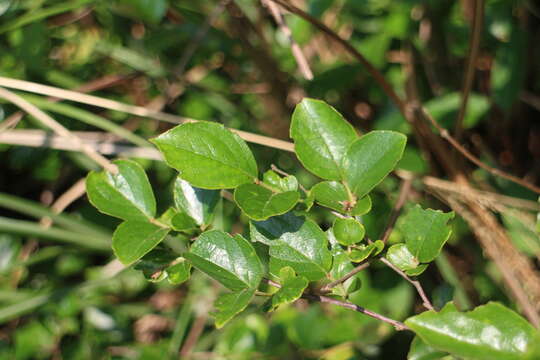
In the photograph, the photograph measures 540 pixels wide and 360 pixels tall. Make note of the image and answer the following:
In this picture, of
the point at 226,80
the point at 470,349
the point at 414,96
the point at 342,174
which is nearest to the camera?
the point at 470,349

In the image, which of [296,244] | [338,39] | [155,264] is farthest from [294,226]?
[338,39]

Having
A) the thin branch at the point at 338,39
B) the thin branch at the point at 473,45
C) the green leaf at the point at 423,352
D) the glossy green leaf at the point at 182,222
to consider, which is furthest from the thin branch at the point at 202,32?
the green leaf at the point at 423,352

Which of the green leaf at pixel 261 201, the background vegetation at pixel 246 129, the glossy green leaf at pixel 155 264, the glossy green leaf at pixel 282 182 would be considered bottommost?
the background vegetation at pixel 246 129

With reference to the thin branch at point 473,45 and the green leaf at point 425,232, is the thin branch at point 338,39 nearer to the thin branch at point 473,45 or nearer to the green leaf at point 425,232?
the thin branch at point 473,45

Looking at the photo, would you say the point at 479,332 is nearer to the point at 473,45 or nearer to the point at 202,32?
the point at 473,45

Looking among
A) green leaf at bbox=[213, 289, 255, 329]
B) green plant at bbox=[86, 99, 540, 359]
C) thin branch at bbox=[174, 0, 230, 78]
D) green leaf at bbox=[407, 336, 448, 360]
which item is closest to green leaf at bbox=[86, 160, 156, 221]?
green plant at bbox=[86, 99, 540, 359]

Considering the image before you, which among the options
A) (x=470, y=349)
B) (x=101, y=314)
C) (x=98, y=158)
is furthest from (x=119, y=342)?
(x=470, y=349)

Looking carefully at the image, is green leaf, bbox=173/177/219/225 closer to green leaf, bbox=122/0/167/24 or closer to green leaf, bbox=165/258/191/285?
green leaf, bbox=165/258/191/285

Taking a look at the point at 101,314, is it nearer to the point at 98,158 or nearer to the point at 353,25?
the point at 98,158
